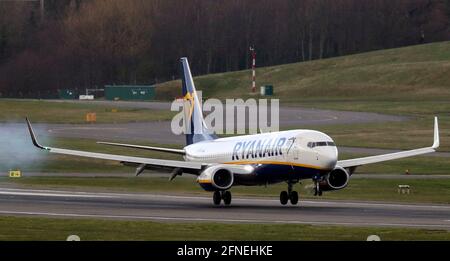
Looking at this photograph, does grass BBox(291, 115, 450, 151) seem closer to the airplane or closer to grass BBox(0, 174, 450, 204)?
grass BBox(0, 174, 450, 204)

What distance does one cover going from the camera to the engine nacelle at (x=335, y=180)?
176 feet

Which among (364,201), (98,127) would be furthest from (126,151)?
(364,201)

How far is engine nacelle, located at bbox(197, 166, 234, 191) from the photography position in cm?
5435

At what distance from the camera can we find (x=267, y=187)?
71.4 metres

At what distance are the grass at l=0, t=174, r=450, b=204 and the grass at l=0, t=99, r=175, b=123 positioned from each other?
48110 millimetres

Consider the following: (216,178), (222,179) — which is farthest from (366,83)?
(216,178)

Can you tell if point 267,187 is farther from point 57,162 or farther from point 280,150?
point 57,162

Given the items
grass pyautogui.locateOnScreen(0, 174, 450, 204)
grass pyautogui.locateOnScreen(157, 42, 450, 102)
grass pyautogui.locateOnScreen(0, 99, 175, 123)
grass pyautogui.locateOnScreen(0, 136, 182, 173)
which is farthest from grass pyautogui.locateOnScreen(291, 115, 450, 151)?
grass pyautogui.locateOnScreen(157, 42, 450, 102)

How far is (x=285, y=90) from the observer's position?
17925cm

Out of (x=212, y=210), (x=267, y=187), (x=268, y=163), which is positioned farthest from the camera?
(x=267, y=187)

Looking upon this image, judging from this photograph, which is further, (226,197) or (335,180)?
(226,197)

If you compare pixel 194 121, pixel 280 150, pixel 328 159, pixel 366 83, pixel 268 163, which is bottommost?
pixel 268 163

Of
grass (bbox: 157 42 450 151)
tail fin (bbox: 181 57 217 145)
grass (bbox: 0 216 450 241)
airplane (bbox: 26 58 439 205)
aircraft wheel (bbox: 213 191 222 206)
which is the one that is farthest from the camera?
grass (bbox: 157 42 450 151)

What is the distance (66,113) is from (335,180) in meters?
85.8
